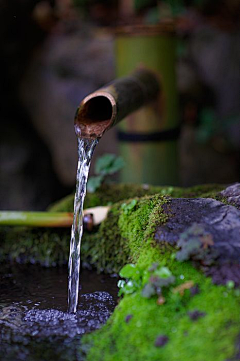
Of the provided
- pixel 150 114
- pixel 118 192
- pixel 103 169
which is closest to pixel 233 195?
pixel 118 192

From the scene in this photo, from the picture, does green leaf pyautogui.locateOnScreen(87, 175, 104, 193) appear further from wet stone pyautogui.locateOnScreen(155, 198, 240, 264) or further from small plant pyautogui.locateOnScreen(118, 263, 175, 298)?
small plant pyautogui.locateOnScreen(118, 263, 175, 298)

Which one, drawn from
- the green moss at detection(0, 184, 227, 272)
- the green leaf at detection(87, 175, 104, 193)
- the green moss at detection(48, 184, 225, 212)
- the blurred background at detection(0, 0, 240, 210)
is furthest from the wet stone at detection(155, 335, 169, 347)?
the blurred background at detection(0, 0, 240, 210)

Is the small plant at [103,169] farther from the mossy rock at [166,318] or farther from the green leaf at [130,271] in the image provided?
the green leaf at [130,271]

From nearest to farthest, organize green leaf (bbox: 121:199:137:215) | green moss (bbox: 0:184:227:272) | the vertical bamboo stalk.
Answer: green leaf (bbox: 121:199:137:215) < green moss (bbox: 0:184:227:272) < the vertical bamboo stalk

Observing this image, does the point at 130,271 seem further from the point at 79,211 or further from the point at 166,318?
the point at 79,211

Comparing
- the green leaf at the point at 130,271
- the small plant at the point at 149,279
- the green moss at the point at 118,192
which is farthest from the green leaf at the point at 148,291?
the green moss at the point at 118,192

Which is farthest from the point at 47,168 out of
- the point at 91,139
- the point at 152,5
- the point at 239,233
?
the point at 239,233
